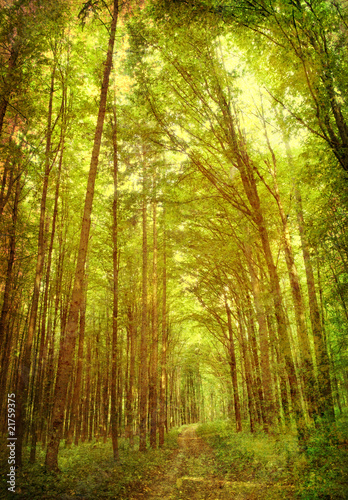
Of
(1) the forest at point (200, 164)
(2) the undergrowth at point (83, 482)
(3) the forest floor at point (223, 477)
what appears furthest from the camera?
(1) the forest at point (200, 164)

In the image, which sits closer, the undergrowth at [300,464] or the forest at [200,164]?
the undergrowth at [300,464]

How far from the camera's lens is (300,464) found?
545cm

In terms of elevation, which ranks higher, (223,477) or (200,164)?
(200,164)

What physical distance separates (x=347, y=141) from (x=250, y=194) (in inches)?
91.1

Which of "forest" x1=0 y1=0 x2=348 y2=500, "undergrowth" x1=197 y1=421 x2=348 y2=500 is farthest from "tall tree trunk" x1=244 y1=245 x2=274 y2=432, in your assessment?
"undergrowth" x1=197 y1=421 x2=348 y2=500

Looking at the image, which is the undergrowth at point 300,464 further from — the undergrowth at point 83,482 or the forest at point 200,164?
the undergrowth at point 83,482

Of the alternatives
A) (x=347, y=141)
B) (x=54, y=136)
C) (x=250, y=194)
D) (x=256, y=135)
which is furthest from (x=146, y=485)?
(x=256, y=135)

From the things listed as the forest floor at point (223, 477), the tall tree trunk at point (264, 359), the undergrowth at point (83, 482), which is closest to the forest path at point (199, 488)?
the forest floor at point (223, 477)

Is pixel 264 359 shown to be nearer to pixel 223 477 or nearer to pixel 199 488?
pixel 223 477

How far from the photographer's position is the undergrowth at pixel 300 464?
4141 mm

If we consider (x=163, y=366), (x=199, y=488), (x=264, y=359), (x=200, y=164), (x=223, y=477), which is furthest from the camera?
→ (x=163, y=366)

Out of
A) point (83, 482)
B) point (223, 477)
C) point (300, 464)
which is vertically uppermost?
point (300, 464)

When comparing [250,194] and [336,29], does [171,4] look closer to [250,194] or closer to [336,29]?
[336,29]

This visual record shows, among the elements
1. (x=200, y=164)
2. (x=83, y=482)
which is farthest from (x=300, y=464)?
(x=200, y=164)
